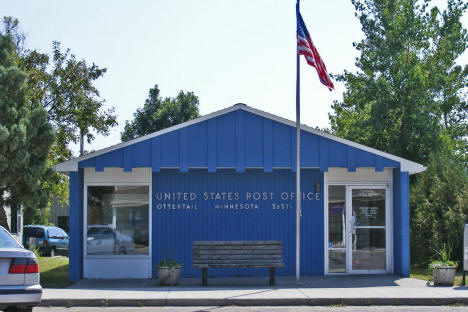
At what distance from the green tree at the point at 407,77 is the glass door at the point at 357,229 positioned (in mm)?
8072

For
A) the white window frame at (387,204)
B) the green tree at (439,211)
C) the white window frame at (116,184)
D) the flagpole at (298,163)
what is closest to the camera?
the flagpole at (298,163)

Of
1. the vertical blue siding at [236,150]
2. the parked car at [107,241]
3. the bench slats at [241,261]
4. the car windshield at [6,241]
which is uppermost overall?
the vertical blue siding at [236,150]

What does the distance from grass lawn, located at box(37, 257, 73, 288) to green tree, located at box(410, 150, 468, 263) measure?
378 inches

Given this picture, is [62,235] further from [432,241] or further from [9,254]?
[9,254]

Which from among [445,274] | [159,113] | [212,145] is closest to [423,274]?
[445,274]

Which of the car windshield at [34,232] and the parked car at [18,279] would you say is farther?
the car windshield at [34,232]

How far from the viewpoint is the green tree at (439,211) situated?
55.2 feet

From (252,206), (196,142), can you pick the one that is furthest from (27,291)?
(252,206)

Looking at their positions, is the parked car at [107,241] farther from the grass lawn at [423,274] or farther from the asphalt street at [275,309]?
the grass lawn at [423,274]

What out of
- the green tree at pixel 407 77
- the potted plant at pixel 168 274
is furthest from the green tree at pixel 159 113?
the potted plant at pixel 168 274

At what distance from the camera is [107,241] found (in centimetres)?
1453

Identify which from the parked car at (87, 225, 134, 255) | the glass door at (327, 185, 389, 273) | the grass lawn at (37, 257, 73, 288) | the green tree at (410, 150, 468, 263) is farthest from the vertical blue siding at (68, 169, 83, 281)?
the green tree at (410, 150, 468, 263)

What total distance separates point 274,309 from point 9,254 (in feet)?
15.5

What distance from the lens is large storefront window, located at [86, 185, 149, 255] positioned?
47.6 feet
